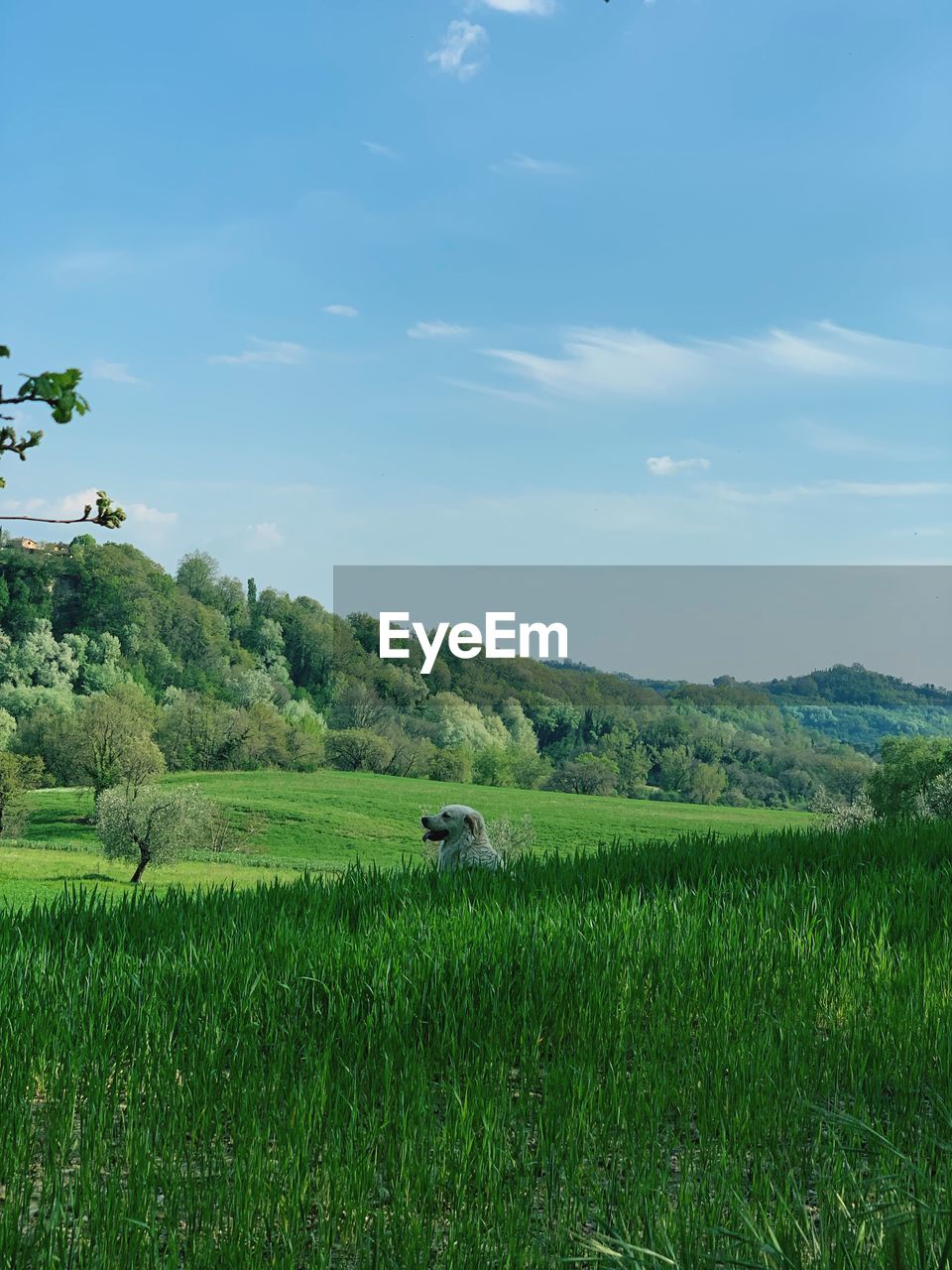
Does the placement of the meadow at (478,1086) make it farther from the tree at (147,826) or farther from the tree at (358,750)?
the tree at (358,750)

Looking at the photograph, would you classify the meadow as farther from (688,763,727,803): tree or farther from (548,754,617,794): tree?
(688,763,727,803): tree

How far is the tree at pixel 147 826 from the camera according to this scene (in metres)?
24.7

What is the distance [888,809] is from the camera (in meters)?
30.9

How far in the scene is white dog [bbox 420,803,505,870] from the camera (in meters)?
9.14

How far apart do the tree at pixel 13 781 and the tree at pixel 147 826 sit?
982 cm

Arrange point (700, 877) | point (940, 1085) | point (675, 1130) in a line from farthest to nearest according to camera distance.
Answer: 1. point (700, 877)
2. point (940, 1085)
3. point (675, 1130)

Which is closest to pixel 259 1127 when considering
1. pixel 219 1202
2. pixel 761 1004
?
pixel 219 1202

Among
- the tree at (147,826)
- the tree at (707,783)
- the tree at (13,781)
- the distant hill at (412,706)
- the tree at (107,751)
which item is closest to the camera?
the tree at (147,826)

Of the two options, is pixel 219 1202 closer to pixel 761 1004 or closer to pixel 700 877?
pixel 761 1004

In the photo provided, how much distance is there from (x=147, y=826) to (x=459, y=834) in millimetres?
17420

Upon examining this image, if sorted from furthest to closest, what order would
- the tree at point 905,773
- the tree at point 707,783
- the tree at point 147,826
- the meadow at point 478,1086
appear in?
the tree at point 707,783, the tree at point 905,773, the tree at point 147,826, the meadow at point 478,1086

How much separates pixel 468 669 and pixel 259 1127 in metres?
53.6

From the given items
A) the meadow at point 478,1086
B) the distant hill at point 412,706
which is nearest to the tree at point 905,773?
the distant hill at point 412,706

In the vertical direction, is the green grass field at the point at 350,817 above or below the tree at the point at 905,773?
below
